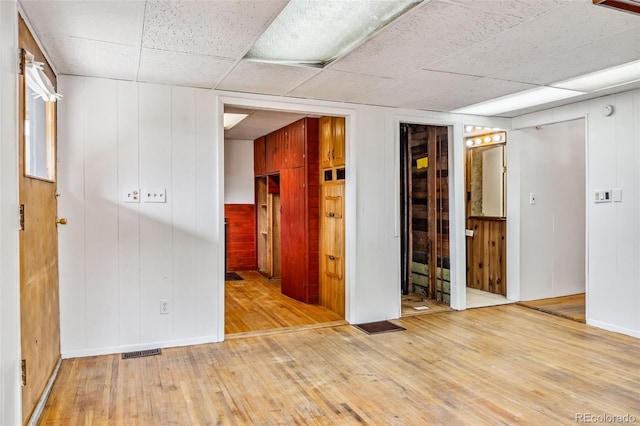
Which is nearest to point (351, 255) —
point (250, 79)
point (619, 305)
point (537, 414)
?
point (250, 79)

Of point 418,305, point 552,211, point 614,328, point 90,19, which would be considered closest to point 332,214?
point 418,305

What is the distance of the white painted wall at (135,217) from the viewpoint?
3.38 meters

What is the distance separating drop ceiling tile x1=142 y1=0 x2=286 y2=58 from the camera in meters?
2.21

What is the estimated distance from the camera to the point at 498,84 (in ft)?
12.1

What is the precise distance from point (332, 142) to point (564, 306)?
324cm

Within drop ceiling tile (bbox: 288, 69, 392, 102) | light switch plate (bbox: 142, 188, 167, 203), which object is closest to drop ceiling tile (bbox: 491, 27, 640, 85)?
drop ceiling tile (bbox: 288, 69, 392, 102)

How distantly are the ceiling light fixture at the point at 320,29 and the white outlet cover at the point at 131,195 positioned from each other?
1.44 metres

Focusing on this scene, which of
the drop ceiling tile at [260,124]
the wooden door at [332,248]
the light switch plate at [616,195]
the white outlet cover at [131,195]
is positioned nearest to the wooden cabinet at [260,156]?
the drop ceiling tile at [260,124]

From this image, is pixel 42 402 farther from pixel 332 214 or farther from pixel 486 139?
pixel 486 139

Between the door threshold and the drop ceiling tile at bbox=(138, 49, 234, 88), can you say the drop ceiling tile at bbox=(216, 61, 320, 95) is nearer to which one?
the drop ceiling tile at bbox=(138, 49, 234, 88)

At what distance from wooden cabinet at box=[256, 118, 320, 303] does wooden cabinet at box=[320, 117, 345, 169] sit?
160 mm

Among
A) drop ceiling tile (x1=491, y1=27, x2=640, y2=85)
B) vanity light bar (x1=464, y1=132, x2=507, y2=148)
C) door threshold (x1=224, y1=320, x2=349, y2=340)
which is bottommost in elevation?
door threshold (x1=224, y1=320, x2=349, y2=340)

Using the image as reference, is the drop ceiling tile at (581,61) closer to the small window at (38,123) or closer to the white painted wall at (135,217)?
the white painted wall at (135,217)

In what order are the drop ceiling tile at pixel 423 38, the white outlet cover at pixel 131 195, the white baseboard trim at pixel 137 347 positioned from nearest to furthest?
the drop ceiling tile at pixel 423 38, the white baseboard trim at pixel 137 347, the white outlet cover at pixel 131 195
